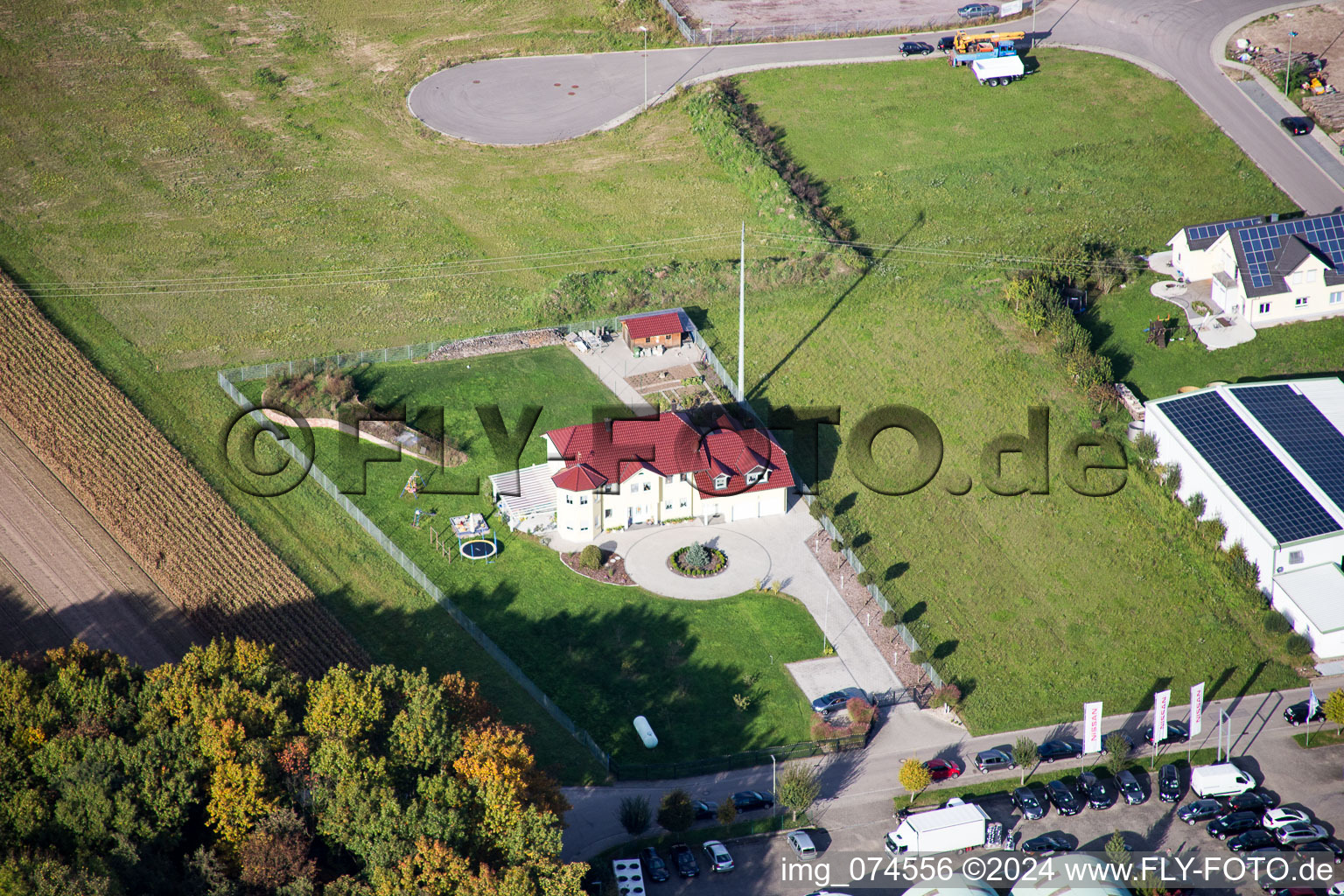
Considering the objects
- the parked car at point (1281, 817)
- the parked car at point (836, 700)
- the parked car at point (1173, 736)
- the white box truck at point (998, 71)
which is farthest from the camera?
the white box truck at point (998, 71)

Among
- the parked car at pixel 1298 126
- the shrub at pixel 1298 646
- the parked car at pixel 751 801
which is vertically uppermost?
the parked car at pixel 1298 126

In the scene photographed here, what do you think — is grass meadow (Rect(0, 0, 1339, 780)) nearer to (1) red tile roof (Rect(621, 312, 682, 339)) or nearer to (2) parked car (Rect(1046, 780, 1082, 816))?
(1) red tile roof (Rect(621, 312, 682, 339))

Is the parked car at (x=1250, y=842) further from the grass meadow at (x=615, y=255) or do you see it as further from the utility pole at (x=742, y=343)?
the utility pole at (x=742, y=343)

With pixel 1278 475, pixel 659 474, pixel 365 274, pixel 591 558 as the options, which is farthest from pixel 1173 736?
pixel 365 274

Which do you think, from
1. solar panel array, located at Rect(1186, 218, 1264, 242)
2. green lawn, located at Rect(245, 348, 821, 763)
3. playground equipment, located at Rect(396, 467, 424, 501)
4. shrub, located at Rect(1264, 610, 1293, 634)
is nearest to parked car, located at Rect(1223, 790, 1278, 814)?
shrub, located at Rect(1264, 610, 1293, 634)

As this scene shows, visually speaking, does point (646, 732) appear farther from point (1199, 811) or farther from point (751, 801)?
point (1199, 811)

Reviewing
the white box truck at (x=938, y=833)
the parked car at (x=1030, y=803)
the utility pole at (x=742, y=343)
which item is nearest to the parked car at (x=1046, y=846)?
the parked car at (x=1030, y=803)
